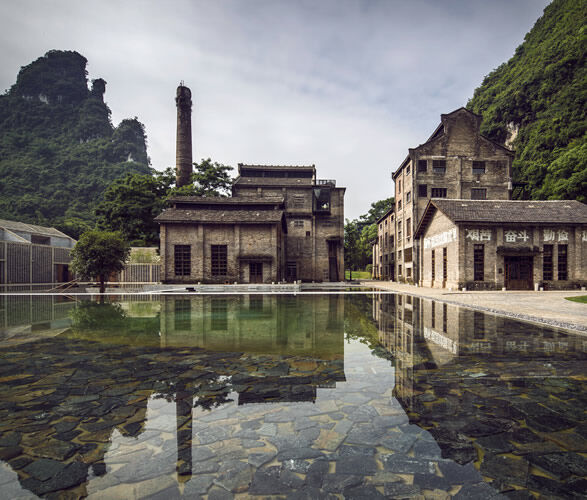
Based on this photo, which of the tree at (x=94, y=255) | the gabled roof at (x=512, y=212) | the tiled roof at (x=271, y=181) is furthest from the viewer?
the tiled roof at (x=271, y=181)

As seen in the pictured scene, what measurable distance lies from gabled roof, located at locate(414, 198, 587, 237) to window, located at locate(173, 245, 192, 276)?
1979 centimetres

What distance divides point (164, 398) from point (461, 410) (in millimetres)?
3403

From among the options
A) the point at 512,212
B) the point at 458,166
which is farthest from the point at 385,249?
the point at 512,212

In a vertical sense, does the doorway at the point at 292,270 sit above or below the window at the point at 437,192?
below

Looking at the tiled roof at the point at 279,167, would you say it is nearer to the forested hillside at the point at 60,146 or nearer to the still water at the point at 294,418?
the forested hillside at the point at 60,146

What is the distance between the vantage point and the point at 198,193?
37281mm

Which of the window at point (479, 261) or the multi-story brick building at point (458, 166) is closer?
the window at point (479, 261)

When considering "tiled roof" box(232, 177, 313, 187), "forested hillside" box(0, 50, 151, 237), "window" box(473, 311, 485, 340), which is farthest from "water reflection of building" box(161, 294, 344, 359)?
"forested hillside" box(0, 50, 151, 237)

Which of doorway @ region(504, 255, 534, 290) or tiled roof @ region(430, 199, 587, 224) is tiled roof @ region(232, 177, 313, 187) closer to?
tiled roof @ region(430, 199, 587, 224)

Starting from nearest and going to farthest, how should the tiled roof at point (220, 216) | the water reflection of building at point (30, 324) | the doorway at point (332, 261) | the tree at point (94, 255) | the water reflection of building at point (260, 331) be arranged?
1. the water reflection of building at point (260, 331)
2. the water reflection of building at point (30, 324)
3. the tree at point (94, 255)
4. the tiled roof at point (220, 216)
5. the doorway at point (332, 261)

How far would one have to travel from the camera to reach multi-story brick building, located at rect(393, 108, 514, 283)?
32312 mm

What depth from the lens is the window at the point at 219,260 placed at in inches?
999

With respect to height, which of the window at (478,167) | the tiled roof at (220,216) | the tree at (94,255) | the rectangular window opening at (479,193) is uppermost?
the window at (478,167)

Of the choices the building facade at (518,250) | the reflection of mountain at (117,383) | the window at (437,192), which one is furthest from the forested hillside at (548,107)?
the reflection of mountain at (117,383)
